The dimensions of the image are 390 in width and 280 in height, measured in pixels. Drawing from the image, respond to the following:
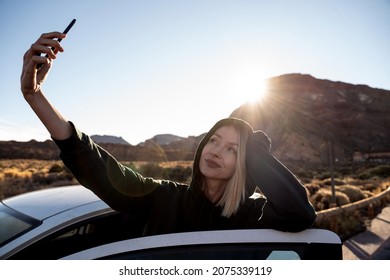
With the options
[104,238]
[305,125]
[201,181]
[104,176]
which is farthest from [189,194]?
[305,125]

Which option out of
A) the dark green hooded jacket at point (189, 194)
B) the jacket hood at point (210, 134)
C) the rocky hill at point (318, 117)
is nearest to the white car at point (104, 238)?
the dark green hooded jacket at point (189, 194)

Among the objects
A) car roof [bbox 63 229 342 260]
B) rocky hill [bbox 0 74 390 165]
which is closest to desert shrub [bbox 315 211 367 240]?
car roof [bbox 63 229 342 260]

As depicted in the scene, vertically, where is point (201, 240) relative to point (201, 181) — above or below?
below

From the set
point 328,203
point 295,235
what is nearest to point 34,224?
point 295,235

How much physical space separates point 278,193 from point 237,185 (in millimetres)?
356

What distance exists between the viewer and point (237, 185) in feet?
5.80

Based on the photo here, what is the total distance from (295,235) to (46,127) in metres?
1.19

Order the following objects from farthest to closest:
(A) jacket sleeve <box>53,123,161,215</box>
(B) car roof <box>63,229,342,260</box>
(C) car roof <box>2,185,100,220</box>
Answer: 1. (C) car roof <box>2,185,100,220</box>
2. (A) jacket sleeve <box>53,123,161,215</box>
3. (B) car roof <box>63,229,342,260</box>

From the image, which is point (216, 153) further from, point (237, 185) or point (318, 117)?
point (318, 117)

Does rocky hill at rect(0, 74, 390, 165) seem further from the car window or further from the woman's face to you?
the woman's face

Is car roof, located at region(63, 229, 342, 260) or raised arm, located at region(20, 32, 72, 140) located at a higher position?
raised arm, located at region(20, 32, 72, 140)

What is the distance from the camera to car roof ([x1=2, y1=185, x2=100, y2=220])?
1941 mm

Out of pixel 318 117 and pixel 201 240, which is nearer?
pixel 201 240

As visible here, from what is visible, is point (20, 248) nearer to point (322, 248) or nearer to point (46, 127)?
point (46, 127)
